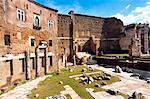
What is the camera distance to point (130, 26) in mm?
42469

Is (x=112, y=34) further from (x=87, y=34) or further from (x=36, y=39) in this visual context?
(x=36, y=39)

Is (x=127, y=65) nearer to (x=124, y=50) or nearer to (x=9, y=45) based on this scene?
(x=9, y=45)

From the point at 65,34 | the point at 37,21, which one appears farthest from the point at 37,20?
the point at 65,34

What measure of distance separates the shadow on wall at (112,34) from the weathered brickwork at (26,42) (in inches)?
919

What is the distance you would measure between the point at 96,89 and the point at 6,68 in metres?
8.40

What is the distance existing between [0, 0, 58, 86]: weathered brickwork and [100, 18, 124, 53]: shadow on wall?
23.4 metres

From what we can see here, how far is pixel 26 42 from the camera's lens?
18469mm

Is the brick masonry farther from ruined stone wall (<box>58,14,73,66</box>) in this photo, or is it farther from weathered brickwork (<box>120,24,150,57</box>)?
weathered brickwork (<box>120,24,150,57</box>)

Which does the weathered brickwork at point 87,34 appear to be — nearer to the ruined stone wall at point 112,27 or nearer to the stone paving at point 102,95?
the ruined stone wall at point 112,27

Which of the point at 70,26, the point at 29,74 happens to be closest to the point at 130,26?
the point at 70,26

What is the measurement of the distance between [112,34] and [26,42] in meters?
31.7

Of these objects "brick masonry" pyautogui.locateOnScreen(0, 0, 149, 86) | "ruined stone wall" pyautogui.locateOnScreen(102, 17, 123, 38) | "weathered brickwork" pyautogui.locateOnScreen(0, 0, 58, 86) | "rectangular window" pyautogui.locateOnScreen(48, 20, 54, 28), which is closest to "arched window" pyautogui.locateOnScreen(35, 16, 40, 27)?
"weathered brickwork" pyautogui.locateOnScreen(0, 0, 58, 86)

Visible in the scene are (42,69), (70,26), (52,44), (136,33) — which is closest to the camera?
(42,69)

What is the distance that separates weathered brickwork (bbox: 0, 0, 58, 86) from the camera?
14930 millimetres
